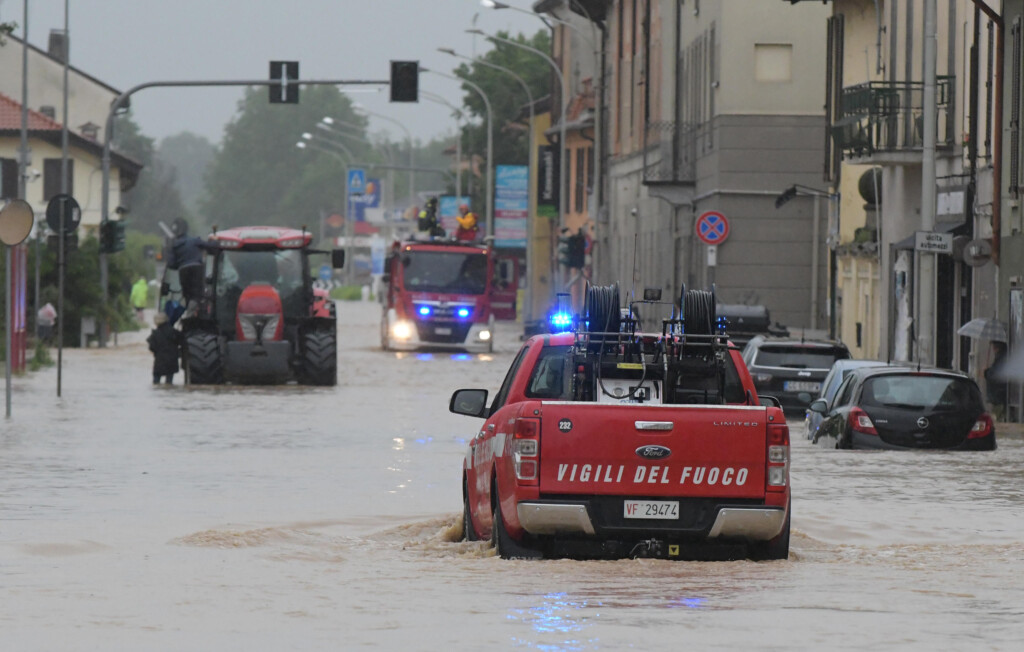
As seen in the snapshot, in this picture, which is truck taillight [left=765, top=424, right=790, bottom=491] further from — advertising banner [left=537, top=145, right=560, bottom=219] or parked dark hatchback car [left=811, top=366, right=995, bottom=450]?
advertising banner [left=537, top=145, right=560, bottom=219]

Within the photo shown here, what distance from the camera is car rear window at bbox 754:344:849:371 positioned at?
98.7 feet

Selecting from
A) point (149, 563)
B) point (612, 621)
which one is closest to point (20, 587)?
point (149, 563)

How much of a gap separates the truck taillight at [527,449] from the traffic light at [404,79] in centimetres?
3267

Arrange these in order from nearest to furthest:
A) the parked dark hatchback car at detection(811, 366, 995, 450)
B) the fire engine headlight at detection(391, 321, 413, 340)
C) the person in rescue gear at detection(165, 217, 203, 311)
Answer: the parked dark hatchback car at detection(811, 366, 995, 450), the person in rescue gear at detection(165, 217, 203, 311), the fire engine headlight at detection(391, 321, 413, 340)

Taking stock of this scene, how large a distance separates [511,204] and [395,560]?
67.0 meters

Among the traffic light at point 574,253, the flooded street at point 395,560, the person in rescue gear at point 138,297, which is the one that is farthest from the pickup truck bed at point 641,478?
the person in rescue gear at point 138,297

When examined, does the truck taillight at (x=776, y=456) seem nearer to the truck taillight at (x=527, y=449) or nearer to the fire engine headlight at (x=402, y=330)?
the truck taillight at (x=527, y=449)

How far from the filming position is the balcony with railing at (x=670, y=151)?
53812 millimetres

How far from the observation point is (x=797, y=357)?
30.2 m

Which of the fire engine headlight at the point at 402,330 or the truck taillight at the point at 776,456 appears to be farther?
the fire engine headlight at the point at 402,330

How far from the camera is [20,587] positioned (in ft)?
36.2

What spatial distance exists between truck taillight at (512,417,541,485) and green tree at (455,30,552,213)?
87.9 meters

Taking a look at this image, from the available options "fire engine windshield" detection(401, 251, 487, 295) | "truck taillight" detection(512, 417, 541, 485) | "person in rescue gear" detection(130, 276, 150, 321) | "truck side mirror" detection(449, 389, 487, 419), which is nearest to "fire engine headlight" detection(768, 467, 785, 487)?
"truck taillight" detection(512, 417, 541, 485)

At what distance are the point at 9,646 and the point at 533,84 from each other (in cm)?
9329
